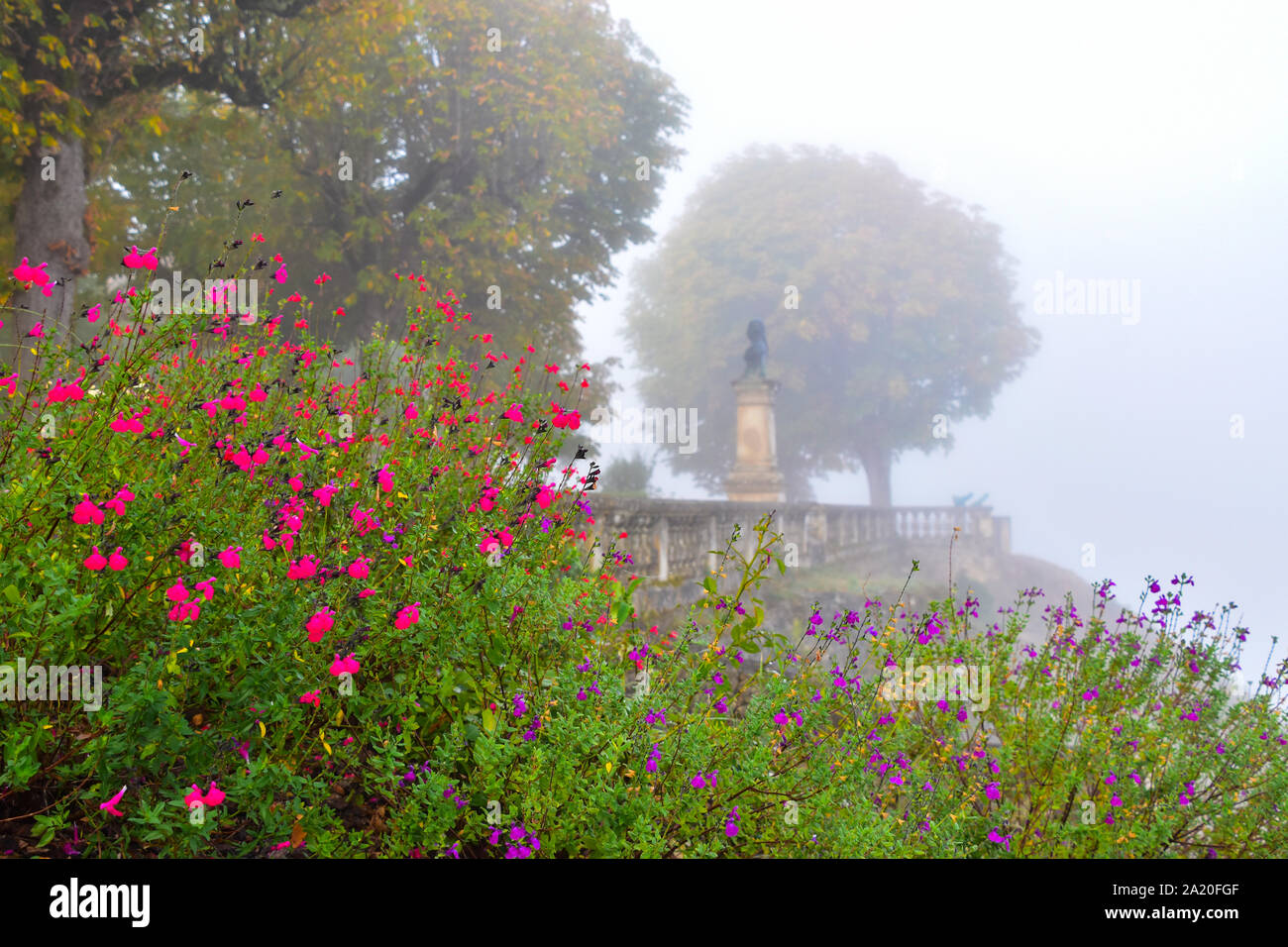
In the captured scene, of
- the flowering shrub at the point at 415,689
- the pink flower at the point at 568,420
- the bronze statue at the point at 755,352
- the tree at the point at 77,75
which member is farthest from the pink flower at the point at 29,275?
the bronze statue at the point at 755,352

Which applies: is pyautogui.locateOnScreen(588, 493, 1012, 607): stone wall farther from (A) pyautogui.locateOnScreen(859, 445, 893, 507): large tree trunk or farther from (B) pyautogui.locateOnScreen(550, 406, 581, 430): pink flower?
(A) pyautogui.locateOnScreen(859, 445, 893, 507): large tree trunk

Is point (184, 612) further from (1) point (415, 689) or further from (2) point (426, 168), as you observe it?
(2) point (426, 168)

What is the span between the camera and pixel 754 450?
58.2 ft

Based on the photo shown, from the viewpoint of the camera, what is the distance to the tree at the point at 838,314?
30844 millimetres

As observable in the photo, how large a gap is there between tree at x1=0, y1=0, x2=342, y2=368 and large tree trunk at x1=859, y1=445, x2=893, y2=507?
26.1 metres

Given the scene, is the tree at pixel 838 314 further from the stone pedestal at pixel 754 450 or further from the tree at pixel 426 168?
the tree at pixel 426 168

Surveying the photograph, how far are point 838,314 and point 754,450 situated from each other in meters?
14.5

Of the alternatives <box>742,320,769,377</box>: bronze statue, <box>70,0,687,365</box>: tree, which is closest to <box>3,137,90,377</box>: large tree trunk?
<box>70,0,687,365</box>: tree

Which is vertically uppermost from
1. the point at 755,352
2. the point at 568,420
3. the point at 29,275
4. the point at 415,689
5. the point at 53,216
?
the point at 53,216

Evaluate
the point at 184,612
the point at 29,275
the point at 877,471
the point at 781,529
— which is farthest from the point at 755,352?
the point at 184,612

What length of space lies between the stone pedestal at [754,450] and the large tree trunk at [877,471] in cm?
1594

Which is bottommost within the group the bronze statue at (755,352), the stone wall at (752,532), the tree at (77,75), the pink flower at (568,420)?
the stone wall at (752,532)
